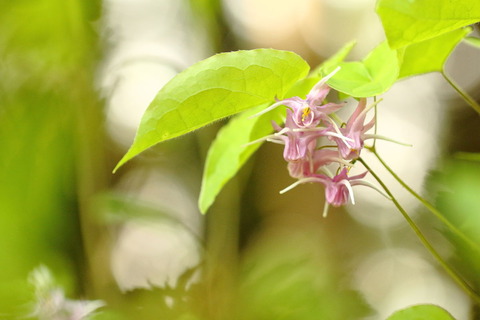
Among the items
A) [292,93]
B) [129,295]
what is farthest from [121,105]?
[292,93]

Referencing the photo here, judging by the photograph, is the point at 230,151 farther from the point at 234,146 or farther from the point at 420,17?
the point at 420,17

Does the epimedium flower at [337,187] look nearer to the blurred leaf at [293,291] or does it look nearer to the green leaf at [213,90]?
the green leaf at [213,90]

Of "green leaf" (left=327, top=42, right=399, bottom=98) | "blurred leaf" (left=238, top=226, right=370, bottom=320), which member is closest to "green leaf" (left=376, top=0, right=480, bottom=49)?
Answer: "green leaf" (left=327, top=42, right=399, bottom=98)

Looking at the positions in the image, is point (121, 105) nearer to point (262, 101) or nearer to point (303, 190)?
point (303, 190)

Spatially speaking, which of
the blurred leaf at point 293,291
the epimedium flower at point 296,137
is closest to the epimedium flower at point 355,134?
the epimedium flower at point 296,137

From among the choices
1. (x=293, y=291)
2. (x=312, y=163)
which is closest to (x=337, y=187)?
(x=312, y=163)

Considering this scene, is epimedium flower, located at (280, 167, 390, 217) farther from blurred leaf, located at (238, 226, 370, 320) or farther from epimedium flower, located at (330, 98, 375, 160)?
blurred leaf, located at (238, 226, 370, 320)
